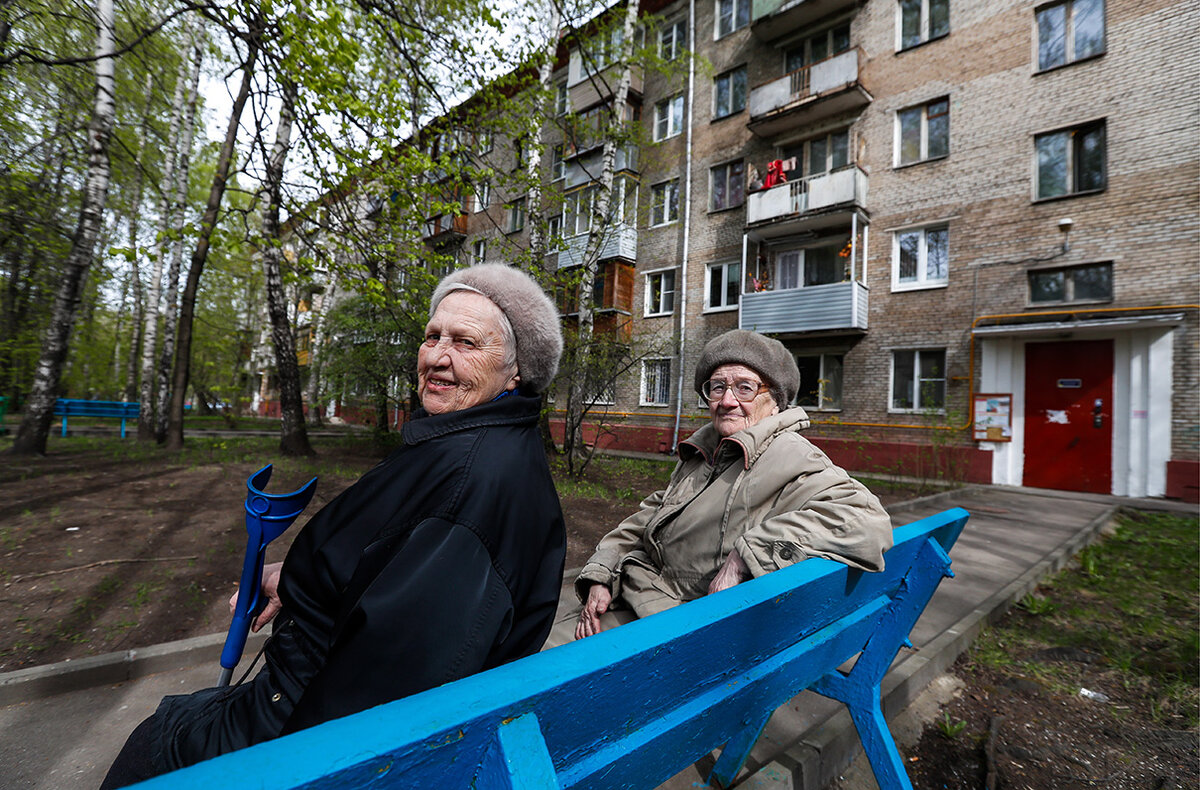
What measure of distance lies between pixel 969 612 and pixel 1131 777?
172 cm

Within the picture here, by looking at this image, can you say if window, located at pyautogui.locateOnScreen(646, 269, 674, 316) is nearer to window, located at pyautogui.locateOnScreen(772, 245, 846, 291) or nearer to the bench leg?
window, located at pyautogui.locateOnScreen(772, 245, 846, 291)

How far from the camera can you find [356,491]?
1248 millimetres

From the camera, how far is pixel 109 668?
2621 mm

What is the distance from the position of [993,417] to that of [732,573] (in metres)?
13.0

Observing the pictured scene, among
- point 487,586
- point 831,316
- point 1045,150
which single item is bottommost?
point 487,586

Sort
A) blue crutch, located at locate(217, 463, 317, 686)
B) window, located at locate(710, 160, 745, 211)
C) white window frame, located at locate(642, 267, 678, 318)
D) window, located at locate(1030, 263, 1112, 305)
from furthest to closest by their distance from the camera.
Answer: white window frame, located at locate(642, 267, 678, 318) < window, located at locate(710, 160, 745, 211) < window, located at locate(1030, 263, 1112, 305) < blue crutch, located at locate(217, 463, 317, 686)

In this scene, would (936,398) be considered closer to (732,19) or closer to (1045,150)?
(1045,150)

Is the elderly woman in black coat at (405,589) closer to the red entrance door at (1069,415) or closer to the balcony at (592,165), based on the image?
the red entrance door at (1069,415)

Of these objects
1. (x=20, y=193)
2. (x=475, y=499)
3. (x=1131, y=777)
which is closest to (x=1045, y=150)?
(x=1131, y=777)

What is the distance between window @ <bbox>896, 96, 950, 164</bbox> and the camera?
43.1 feet

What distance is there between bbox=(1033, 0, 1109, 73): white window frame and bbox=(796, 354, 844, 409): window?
7564 millimetres

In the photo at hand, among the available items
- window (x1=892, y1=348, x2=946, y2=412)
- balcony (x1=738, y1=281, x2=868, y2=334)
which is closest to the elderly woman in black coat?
balcony (x1=738, y1=281, x2=868, y2=334)

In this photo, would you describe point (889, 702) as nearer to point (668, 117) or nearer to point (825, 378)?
point (825, 378)

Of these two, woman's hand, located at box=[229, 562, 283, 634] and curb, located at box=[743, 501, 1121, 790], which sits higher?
woman's hand, located at box=[229, 562, 283, 634]
